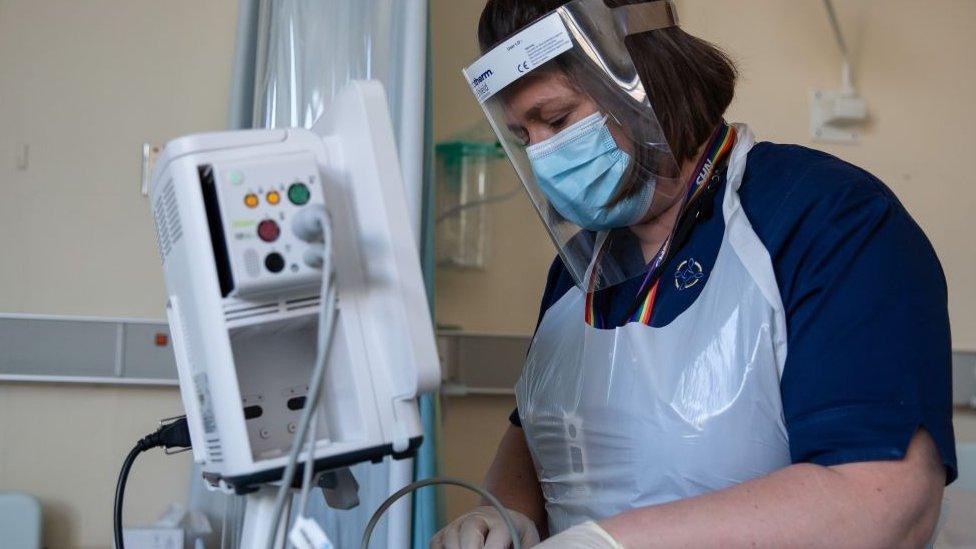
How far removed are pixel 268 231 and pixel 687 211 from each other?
623 mm

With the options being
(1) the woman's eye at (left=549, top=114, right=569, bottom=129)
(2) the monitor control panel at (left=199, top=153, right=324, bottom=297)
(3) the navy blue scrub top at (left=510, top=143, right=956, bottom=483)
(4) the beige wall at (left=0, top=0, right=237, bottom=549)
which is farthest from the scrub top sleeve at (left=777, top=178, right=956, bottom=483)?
(4) the beige wall at (left=0, top=0, right=237, bottom=549)

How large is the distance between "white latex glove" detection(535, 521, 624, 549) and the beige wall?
1.30m

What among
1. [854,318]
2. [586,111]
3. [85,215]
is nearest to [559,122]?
[586,111]

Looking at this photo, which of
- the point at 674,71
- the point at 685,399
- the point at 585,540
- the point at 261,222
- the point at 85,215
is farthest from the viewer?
the point at 85,215

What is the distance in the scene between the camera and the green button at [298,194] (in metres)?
0.76

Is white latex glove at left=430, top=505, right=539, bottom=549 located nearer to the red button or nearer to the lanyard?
the lanyard

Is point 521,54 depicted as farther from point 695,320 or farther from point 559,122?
point 695,320

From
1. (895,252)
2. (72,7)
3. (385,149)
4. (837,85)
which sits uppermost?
(72,7)

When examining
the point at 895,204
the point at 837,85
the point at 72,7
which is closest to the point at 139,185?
the point at 72,7

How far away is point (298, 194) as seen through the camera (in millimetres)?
759

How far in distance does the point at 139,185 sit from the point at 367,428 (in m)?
1.40

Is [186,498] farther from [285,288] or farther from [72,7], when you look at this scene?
[285,288]

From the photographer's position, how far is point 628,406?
44.3 inches

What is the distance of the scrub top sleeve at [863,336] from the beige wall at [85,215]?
140 centimetres
